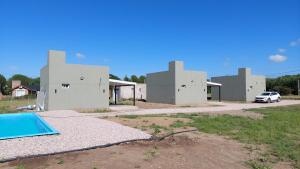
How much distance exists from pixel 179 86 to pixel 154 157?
76.5 feet

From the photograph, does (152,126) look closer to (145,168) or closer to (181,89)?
(145,168)

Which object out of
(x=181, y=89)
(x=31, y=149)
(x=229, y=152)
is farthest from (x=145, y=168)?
(x=181, y=89)

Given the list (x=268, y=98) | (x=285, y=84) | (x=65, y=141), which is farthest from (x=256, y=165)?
(x=285, y=84)

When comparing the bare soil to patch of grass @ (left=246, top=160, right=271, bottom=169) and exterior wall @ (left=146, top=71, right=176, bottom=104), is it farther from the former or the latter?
exterior wall @ (left=146, top=71, right=176, bottom=104)

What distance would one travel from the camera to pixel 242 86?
36.4 meters

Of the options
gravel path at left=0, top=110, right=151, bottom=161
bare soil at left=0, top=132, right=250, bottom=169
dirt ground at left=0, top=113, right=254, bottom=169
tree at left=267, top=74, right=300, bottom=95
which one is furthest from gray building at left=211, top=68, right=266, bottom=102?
bare soil at left=0, top=132, right=250, bottom=169

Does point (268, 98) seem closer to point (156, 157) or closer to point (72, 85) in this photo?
point (72, 85)

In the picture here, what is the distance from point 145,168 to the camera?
17.8 ft

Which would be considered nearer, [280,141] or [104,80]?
[280,141]

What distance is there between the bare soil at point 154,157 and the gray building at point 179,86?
21032mm

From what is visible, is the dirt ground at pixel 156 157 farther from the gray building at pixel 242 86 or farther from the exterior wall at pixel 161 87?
the gray building at pixel 242 86

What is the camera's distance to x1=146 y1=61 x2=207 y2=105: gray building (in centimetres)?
2916

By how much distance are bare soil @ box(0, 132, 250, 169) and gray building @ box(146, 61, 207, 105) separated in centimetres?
2103

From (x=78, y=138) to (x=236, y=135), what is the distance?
579 centimetres
